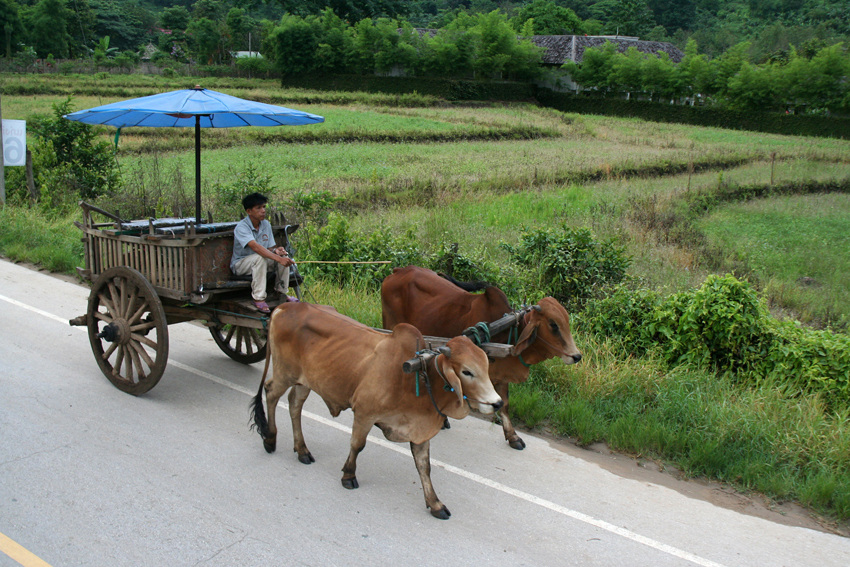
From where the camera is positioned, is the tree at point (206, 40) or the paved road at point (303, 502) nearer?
the paved road at point (303, 502)

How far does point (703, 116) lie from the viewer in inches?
1656

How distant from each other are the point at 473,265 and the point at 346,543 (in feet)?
14.3

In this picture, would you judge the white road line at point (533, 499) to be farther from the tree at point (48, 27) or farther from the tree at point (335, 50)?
the tree at point (48, 27)

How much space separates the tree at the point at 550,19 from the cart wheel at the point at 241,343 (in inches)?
2634

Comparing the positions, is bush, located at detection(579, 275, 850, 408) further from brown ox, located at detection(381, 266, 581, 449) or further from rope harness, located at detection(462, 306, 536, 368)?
rope harness, located at detection(462, 306, 536, 368)

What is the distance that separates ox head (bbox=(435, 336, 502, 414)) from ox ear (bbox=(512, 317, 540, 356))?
0.81m

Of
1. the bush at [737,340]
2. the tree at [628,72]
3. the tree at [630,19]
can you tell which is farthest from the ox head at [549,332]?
the tree at [630,19]

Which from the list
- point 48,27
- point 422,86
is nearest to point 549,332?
point 422,86

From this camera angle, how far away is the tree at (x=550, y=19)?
6775 centimetres

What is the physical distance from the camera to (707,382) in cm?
582

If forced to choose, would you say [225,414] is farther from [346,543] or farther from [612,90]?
[612,90]

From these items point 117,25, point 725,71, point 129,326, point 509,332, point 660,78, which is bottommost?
point 129,326

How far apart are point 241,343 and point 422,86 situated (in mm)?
46367

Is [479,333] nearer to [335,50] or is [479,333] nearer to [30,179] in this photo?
[30,179]
